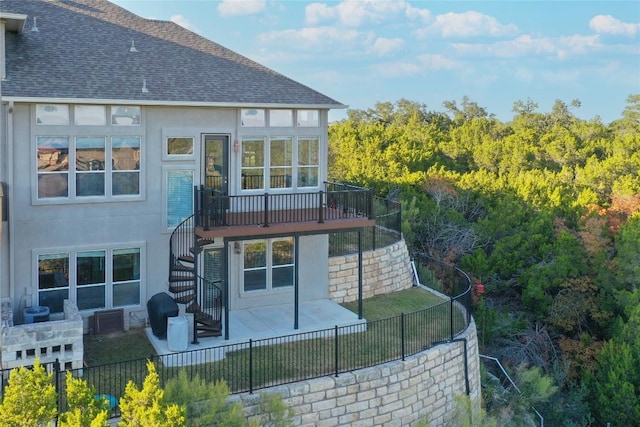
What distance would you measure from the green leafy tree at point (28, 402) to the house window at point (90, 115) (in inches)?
327

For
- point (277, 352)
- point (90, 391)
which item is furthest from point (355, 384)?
point (90, 391)

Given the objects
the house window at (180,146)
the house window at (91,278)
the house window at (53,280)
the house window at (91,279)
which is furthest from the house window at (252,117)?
the house window at (53,280)

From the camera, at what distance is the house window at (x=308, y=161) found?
19.9m

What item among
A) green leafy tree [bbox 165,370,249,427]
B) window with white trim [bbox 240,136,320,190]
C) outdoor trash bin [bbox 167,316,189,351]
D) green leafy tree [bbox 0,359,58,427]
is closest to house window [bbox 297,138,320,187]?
window with white trim [bbox 240,136,320,190]

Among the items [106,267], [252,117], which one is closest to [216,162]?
[252,117]

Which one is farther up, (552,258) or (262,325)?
(552,258)

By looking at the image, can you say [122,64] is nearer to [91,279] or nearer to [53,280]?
[91,279]

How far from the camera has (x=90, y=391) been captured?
10.4 m

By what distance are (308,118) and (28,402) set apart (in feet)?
39.5

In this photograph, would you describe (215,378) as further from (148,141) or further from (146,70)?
(146,70)

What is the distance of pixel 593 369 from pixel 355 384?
534 inches

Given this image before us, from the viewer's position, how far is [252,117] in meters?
19.0

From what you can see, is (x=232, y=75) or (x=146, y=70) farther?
(x=232, y=75)

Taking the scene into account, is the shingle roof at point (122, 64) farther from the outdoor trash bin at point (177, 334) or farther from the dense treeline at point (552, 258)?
the dense treeline at point (552, 258)
